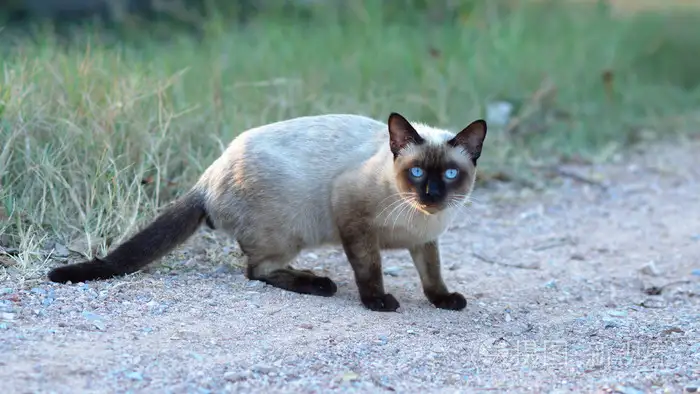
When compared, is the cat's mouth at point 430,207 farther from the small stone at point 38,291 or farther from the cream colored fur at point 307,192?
the small stone at point 38,291

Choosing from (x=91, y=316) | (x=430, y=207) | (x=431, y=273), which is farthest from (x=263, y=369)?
(x=431, y=273)

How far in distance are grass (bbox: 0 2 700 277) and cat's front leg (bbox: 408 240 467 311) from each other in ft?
4.01

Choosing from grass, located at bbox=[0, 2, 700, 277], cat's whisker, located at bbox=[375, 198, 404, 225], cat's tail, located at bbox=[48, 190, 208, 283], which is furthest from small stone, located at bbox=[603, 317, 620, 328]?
grass, located at bbox=[0, 2, 700, 277]

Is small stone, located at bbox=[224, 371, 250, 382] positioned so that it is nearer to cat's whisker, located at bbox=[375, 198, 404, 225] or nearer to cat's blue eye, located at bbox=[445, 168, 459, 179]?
cat's whisker, located at bbox=[375, 198, 404, 225]

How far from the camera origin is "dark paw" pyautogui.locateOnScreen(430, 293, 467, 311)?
3695mm

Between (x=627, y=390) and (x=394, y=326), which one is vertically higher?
(x=627, y=390)

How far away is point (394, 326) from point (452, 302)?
1.50 ft

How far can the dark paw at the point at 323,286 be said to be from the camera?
3701 mm

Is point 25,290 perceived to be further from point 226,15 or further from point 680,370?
point 226,15

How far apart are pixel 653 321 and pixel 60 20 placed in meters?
6.96

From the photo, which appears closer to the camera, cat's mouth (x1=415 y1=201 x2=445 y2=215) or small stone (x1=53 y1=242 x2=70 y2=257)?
cat's mouth (x1=415 y1=201 x2=445 y2=215)

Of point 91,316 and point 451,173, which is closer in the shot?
point 91,316

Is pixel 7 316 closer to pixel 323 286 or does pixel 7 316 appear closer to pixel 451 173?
pixel 323 286

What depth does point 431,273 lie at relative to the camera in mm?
3785
